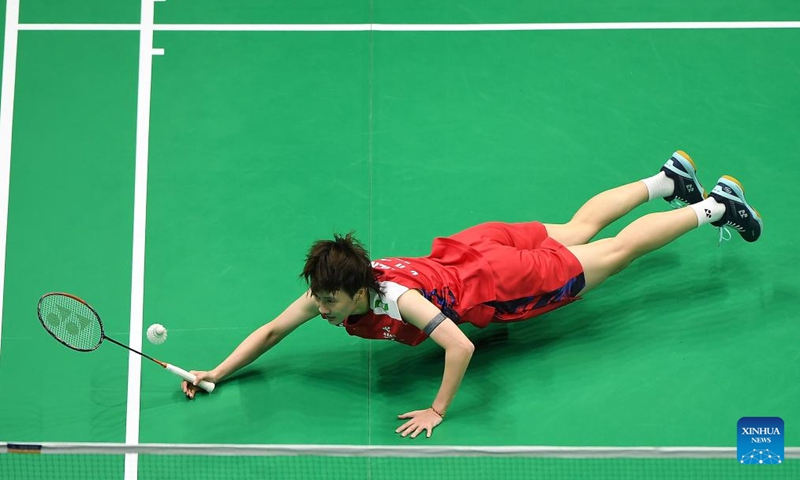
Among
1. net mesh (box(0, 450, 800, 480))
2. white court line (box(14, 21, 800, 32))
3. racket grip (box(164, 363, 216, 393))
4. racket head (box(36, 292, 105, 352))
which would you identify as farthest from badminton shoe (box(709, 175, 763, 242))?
racket head (box(36, 292, 105, 352))

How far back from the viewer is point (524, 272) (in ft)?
23.6

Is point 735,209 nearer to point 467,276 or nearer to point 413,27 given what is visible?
point 467,276

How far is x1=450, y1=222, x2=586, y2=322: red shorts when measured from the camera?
23.6ft

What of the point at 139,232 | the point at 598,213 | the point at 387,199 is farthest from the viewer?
the point at 387,199

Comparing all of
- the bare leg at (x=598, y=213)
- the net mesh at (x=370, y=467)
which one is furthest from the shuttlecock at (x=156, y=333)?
the bare leg at (x=598, y=213)

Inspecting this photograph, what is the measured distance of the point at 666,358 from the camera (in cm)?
749

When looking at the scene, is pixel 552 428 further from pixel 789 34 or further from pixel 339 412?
pixel 789 34

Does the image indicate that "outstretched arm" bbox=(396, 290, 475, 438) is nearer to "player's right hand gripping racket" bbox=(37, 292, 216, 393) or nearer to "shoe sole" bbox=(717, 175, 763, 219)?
"player's right hand gripping racket" bbox=(37, 292, 216, 393)

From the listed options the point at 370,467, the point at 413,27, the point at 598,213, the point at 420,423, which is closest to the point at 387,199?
the point at 598,213

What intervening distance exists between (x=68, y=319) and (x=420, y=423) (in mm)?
2287

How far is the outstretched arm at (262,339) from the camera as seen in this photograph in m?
7.14

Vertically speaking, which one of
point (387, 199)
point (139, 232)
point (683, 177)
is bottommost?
point (139, 232)

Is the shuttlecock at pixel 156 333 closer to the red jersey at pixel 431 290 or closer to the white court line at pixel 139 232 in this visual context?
the white court line at pixel 139 232

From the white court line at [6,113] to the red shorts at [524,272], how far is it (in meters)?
3.26
